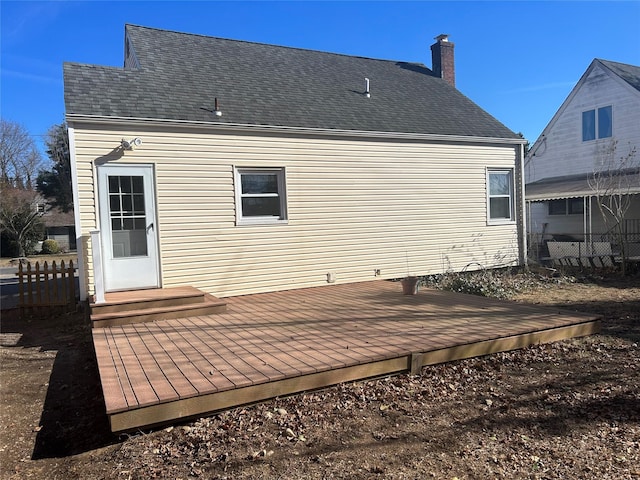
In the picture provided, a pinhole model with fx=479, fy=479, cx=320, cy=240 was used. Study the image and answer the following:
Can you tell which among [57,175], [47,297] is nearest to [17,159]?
[57,175]

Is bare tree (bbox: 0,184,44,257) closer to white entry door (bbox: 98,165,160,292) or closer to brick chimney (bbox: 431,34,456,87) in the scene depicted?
white entry door (bbox: 98,165,160,292)

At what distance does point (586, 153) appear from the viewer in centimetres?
1841

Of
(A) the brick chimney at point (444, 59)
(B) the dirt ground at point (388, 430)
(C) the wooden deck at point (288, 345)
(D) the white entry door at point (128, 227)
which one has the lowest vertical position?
(B) the dirt ground at point (388, 430)

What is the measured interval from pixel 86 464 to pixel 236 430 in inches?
40.1

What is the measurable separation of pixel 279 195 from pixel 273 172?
45 centimetres

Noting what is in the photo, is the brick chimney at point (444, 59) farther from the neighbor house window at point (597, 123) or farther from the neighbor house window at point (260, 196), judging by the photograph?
the neighbor house window at point (260, 196)

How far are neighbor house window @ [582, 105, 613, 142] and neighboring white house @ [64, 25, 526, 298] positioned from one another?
834 centimetres

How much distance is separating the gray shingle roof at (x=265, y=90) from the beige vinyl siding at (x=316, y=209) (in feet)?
1.43

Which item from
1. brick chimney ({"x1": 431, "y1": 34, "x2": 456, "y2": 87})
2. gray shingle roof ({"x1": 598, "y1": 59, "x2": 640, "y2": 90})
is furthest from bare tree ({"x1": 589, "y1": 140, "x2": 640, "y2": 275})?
brick chimney ({"x1": 431, "y1": 34, "x2": 456, "y2": 87})

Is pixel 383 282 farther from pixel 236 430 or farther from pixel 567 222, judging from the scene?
pixel 567 222

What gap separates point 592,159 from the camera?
18047 mm

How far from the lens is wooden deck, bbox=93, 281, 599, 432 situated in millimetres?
3754

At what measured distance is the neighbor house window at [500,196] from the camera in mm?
11734

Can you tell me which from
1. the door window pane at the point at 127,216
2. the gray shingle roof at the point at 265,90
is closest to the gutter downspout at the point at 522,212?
the gray shingle roof at the point at 265,90
